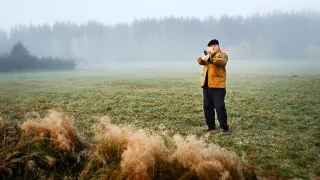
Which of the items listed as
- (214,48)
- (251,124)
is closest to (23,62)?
(251,124)

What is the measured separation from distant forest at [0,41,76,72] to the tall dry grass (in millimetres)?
71668

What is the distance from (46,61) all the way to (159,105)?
78739 millimetres

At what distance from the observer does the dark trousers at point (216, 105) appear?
873 cm

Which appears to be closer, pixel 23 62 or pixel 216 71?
pixel 216 71

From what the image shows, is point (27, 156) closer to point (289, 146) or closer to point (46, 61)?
point (289, 146)

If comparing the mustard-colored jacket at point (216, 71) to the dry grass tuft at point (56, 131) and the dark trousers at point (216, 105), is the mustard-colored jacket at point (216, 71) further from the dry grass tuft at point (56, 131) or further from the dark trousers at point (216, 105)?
the dry grass tuft at point (56, 131)

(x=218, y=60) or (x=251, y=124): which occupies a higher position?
(x=218, y=60)

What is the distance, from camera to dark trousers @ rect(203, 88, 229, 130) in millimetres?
8734

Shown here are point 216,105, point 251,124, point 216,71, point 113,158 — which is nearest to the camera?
point 113,158

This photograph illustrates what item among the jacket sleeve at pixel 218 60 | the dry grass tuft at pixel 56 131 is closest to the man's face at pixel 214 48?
the jacket sleeve at pixel 218 60

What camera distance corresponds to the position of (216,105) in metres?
8.79

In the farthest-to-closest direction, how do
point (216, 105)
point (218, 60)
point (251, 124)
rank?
1. point (251, 124)
2. point (216, 105)
3. point (218, 60)

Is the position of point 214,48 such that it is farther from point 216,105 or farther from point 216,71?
point 216,105

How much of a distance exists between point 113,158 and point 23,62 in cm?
8023
